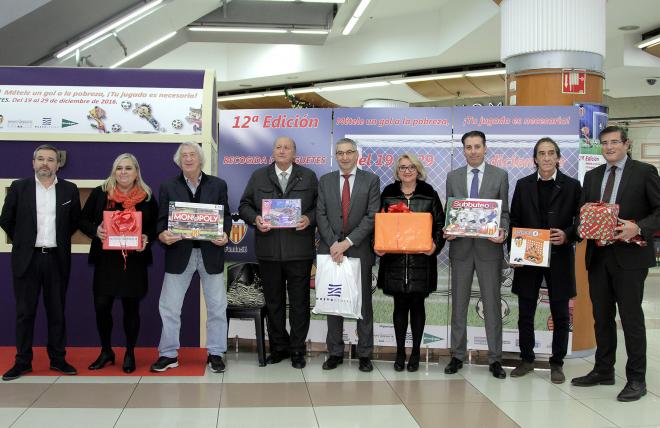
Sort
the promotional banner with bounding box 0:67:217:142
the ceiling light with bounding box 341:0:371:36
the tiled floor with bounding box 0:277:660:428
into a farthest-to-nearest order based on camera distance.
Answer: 1. the ceiling light with bounding box 341:0:371:36
2. the promotional banner with bounding box 0:67:217:142
3. the tiled floor with bounding box 0:277:660:428

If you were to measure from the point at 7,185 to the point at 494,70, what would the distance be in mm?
8821

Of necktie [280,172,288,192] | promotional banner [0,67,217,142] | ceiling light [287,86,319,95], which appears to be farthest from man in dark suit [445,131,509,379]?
ceiling light [287,86,319,95]

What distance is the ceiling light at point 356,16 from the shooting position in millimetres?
8867

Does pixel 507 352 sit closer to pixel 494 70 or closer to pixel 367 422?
pixel 367 422

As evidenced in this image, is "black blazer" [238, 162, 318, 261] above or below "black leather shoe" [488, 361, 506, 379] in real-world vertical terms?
above

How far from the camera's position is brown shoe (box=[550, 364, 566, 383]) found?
460 cm

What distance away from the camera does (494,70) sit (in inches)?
452

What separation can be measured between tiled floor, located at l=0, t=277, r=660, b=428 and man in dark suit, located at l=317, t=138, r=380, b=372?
0.32 metres

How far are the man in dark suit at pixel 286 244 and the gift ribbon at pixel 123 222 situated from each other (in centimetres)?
83

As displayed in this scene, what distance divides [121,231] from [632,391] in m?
3.65

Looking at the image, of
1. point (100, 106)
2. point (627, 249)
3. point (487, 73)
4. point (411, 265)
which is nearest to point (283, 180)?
point (411, 265)

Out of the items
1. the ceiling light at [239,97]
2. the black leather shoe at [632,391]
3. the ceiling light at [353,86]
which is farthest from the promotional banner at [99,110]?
the ceiling light at [239,97]

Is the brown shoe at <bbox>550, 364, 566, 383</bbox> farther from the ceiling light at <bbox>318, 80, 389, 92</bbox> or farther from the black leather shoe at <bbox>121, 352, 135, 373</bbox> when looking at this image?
the ceiling light at <bbox>318, 80, 389, 92</bbox>

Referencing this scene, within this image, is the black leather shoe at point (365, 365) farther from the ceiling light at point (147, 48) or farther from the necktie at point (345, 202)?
the ceiling light at point (147, 48)
